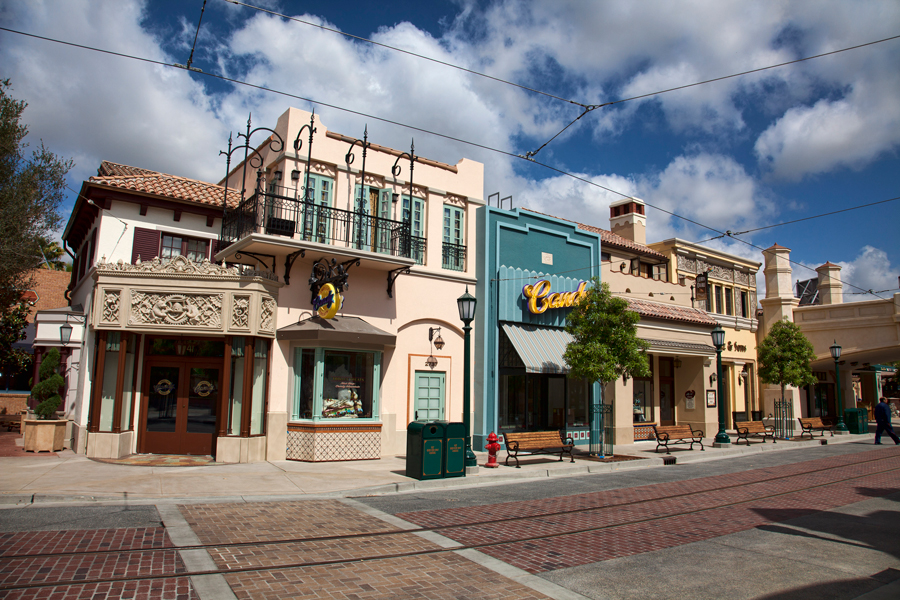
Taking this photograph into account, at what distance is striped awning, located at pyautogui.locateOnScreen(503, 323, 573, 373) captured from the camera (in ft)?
60.0

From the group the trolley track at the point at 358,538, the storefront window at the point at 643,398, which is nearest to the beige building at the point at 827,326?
the storefront window at the point at 643,398

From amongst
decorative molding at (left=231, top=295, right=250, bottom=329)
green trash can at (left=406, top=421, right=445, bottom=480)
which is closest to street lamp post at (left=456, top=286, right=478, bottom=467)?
green trash can at (left=406, top=421, right=445, bottom=480)

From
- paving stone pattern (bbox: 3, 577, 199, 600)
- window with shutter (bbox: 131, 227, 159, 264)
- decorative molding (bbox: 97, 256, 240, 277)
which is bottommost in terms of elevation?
paving stone pattern (bbox: 3, 577, 199, 600)

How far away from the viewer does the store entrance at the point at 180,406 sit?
15.1 meters

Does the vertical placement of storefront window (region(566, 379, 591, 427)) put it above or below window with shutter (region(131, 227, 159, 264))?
below

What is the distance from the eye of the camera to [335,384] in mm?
15672

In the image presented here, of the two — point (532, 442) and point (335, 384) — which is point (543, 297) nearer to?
point (532, 442)

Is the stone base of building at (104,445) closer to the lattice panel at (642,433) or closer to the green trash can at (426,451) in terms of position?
the green trash can at (426,451)

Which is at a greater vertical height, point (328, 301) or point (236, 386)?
point (328, 301)

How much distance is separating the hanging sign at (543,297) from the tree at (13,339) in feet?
72.0

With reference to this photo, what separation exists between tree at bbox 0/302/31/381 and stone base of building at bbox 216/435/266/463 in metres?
16.5

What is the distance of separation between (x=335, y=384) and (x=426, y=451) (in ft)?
14.2

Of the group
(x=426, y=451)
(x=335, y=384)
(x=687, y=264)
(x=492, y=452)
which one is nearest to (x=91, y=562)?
(x=426, y=451)

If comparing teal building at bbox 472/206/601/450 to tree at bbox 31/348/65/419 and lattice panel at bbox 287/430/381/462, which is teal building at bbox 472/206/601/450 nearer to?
lattice panel at bbox 287/430/381/462
